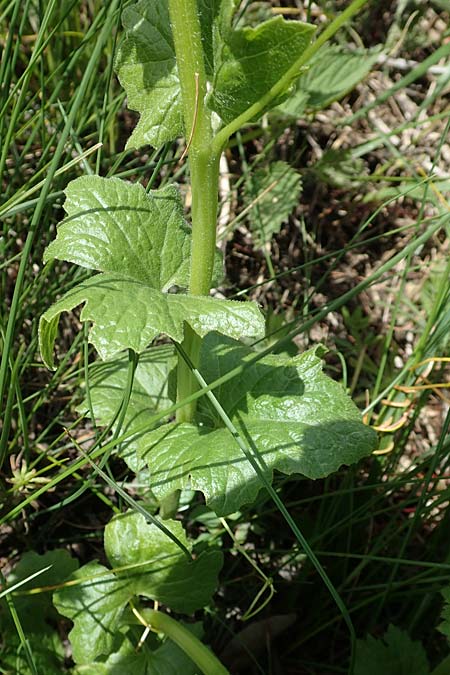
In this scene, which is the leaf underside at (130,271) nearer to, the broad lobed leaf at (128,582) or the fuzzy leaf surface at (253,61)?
the fuzzy leaf surface at (253,61)

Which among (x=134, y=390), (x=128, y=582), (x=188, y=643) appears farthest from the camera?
(x=134, y=390)

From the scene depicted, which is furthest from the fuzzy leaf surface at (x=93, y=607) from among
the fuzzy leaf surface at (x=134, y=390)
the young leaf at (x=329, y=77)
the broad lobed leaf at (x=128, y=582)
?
the young leaf at (x=329, y=77)

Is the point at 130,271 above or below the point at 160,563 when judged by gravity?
above

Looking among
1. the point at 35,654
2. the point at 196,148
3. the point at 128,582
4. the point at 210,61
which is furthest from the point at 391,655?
the point at 210,61

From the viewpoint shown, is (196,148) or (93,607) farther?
(93,607)

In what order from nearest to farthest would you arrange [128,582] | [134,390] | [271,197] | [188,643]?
[188,643] → [128,582] → [134,390] → [271,197]

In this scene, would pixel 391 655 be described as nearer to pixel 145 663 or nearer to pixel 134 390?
pixel 145 663

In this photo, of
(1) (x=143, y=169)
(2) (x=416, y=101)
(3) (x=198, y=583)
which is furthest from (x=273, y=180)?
(3) (x=198, y=583)

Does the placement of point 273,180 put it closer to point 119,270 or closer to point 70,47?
point 70,47
